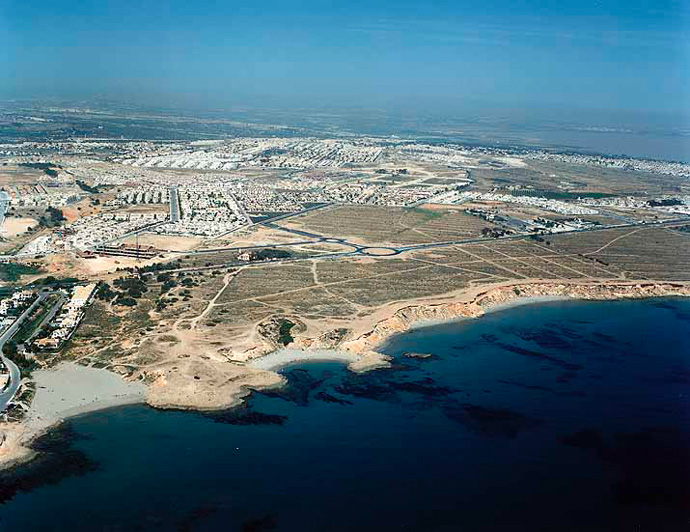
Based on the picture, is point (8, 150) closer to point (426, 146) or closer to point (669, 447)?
point (426, 146)

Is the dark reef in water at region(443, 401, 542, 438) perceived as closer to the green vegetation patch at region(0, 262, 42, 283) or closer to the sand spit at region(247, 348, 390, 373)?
the sand spit at region(247, 348, 390, 373)

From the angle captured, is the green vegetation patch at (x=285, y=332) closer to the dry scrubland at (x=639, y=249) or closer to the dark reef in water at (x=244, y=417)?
the dark reef in water at (x=244, y=417)

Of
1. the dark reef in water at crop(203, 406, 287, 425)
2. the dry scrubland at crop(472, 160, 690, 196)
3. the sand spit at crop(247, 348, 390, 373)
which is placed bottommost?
the dark reef in water at crop(203, 406, 287, 425)

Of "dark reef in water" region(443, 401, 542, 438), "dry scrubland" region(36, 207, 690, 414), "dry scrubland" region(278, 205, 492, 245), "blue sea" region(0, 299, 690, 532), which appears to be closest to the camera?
"blue sea" region(0, 299, 690, 532)

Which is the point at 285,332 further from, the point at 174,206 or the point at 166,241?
the point at 174,206

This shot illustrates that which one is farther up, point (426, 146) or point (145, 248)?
point (426, 146)

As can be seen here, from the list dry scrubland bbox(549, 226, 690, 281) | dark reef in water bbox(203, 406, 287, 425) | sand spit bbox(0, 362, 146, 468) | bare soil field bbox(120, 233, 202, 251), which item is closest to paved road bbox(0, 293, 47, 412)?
sand spit bbox(0, 362, 146, 468)

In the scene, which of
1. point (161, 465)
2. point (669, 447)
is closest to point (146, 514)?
point (161, 465)

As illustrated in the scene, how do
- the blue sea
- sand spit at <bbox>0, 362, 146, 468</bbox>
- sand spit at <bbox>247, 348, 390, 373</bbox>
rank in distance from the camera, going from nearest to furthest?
1. the blue sea
2. sand spit at <bbox>0, 362, 146, 468</bbox>
3. sand spit at <bbox>247, 348, 390, 373</bbox>

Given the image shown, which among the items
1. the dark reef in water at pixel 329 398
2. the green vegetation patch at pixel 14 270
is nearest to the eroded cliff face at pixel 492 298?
the dark reef in water at pixel 329 398
